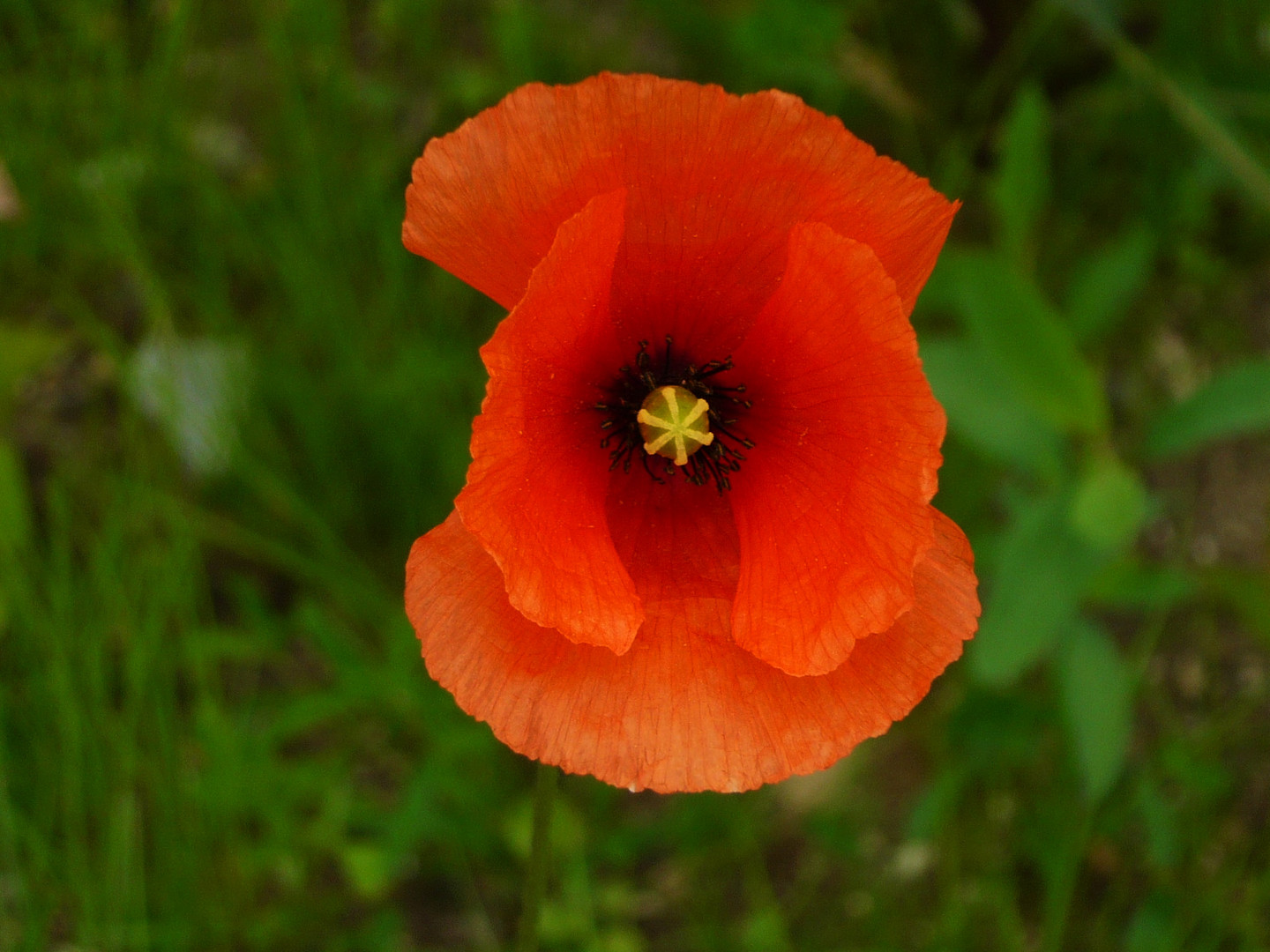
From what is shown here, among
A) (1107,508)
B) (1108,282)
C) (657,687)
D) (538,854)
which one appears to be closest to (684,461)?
(657,687)

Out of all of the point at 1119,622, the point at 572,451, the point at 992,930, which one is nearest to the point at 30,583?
the point at 572,451

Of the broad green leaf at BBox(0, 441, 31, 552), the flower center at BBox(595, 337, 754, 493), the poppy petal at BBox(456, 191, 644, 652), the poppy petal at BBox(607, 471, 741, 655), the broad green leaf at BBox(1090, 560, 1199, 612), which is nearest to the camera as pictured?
the poppy petal at BBox(456, 191, 644, 652)

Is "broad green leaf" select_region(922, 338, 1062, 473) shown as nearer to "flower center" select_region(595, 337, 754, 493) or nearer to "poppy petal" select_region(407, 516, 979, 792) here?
"flower center" select_region(595, 337, 754, 493)

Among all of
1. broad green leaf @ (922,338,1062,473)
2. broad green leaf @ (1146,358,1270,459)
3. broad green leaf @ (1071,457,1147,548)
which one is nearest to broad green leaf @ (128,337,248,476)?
broad green leaf @ (922,338,1062,473)

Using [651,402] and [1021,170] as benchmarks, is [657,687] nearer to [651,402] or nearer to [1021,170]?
[651,402]

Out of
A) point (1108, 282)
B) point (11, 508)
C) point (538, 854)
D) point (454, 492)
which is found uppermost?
point (1108, 282)

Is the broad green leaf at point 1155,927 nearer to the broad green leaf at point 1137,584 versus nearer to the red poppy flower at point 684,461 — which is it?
the broad green leaf at point 1137,584

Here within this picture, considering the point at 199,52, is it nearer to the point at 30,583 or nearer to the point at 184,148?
the point at 184,148
